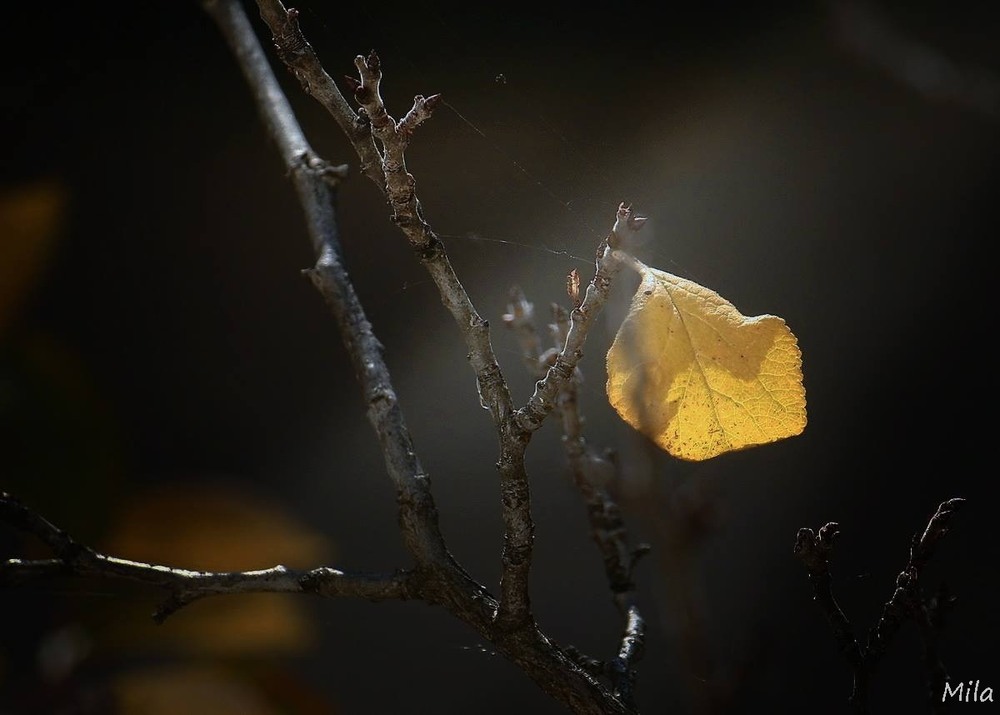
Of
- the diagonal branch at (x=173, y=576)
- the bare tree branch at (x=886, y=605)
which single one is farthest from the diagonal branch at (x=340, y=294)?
the bare tree branch at (x=886, y=605)

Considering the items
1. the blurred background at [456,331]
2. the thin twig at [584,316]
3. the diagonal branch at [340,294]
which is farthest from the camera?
the blurred background at [456,331]

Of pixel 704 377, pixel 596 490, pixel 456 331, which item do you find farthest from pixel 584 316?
pixel 456 331

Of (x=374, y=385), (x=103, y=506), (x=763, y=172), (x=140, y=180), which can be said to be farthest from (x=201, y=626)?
(x=763, y=172)

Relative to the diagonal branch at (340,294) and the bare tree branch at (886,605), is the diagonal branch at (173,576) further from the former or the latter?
the bare tree branch at (886,605)

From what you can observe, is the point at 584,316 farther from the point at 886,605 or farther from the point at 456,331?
the point at 456,331

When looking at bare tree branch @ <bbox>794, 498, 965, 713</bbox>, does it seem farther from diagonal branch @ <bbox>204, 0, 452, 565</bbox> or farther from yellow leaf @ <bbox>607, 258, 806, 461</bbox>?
diagonal branch @ <bbox>204, 0, 452, 565</bbox>
